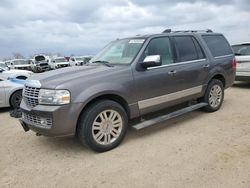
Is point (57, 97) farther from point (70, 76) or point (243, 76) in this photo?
point (243, 76)

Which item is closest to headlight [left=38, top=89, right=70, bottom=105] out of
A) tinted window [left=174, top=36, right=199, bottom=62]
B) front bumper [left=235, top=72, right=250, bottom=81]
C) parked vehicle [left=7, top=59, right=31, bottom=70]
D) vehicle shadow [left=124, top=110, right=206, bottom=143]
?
vehicle shadow [left=124, top=110, right=206, bottom=143]

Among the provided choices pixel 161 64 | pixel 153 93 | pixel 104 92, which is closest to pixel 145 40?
pixel 161 64

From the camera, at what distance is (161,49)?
Result: 16.7 ft

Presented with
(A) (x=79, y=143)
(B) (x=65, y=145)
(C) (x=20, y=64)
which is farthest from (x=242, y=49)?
(C) (x=20, y=64)

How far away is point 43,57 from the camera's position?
32.7 metres

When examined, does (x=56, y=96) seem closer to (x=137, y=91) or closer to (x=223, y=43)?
(x=137, y=91)

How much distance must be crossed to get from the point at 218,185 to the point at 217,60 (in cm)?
363

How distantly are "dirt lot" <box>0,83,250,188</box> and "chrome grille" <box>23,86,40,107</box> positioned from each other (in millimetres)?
844

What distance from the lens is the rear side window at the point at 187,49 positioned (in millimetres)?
5332

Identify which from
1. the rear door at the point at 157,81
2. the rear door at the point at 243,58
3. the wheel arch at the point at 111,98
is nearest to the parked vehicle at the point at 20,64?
the rear door at the point at 243,58

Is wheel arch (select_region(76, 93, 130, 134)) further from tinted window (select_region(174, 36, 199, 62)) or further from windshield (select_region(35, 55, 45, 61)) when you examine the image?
windshield (select_region(35, 55, 45, 61))

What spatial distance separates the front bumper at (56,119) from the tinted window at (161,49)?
180 cm

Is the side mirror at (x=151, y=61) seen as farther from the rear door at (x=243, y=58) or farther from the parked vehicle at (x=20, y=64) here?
the parked vehicle at (x=20, y=64)

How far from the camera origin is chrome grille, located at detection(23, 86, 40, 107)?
407 cm
